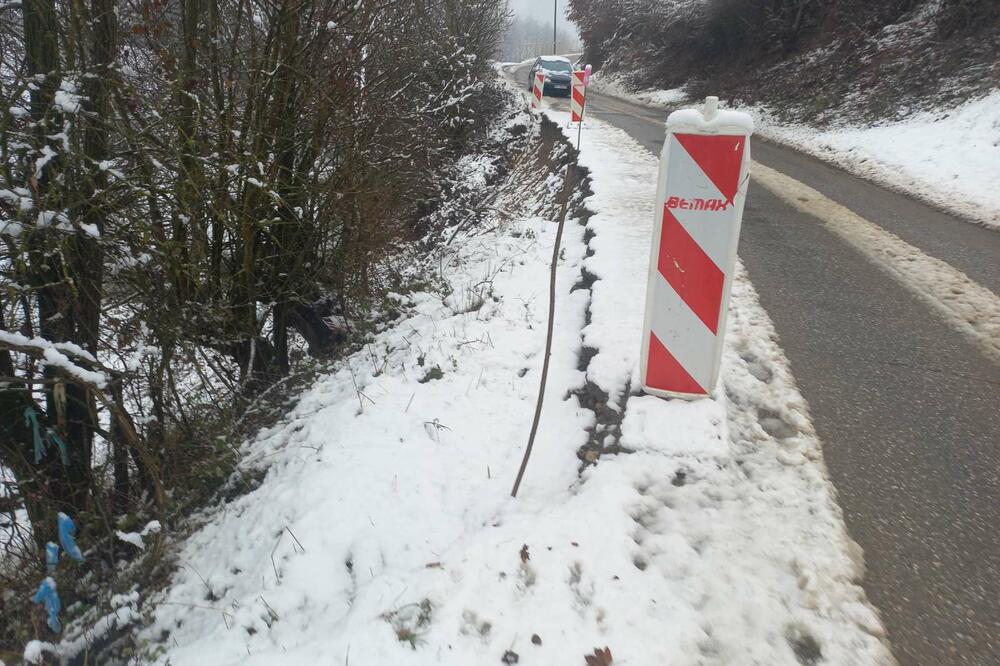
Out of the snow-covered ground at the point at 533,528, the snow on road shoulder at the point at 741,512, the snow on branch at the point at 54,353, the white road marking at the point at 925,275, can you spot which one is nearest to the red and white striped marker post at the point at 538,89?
the white road marking at the point at 925,275

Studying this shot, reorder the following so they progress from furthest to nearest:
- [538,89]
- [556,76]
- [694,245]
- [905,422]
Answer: [556,76] → [538,89] → [905,422] → [694,245]

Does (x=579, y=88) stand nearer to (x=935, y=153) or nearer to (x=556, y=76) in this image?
(x=935, y=153)

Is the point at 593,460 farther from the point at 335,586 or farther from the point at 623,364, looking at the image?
the point at 335,586

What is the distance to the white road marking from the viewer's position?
4.13m

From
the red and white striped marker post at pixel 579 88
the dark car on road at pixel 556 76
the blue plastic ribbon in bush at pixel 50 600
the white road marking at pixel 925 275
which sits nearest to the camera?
the blue plastic ribbon in bush at pixel 50 600

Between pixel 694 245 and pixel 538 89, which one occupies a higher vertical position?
pixel 538 89

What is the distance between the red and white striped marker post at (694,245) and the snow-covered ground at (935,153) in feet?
19.1

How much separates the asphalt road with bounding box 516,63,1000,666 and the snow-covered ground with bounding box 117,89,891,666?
0.46 ft

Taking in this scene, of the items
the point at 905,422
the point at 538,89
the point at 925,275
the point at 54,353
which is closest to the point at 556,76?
the point at 538,89

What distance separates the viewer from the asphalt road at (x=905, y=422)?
208 cm

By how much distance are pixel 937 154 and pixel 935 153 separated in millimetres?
72

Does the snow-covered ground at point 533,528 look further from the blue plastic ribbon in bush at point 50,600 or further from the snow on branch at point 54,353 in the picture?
the snow on branch at point 54,353

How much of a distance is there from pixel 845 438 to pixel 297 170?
4.57 metres

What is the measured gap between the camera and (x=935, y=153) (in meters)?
9.43
